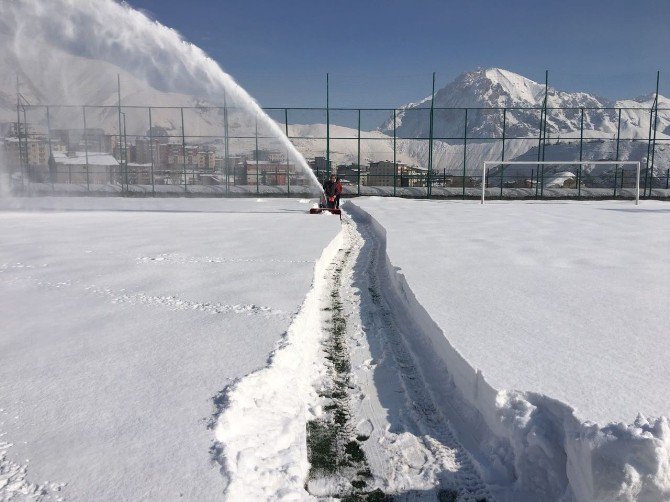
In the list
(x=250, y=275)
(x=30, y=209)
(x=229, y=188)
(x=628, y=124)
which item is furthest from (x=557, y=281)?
(x=628, y=124)

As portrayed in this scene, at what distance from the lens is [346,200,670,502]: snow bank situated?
1919mm

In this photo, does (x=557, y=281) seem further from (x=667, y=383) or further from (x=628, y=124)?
(x=628, y=124)

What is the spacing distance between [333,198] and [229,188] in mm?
13274

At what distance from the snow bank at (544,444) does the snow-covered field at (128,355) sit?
1223mm

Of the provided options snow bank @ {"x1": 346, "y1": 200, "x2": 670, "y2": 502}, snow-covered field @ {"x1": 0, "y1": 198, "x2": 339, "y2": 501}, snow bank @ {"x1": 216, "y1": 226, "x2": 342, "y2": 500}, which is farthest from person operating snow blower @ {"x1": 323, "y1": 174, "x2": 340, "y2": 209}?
snow bank @ {"x1": 346, "y1": 200, "x2": 670, "y2": 502}

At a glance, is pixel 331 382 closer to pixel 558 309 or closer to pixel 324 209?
pixel 558 309

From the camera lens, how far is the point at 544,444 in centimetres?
232

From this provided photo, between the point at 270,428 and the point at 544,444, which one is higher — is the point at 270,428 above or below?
below

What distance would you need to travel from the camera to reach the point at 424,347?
13.7ft

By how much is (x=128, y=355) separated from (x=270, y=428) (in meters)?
1.23

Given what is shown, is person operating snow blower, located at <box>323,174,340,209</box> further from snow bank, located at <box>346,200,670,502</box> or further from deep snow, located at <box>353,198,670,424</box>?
snow bank, located at <box>346,200,670,502</box>

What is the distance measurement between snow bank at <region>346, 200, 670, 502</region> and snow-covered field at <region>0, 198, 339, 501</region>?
1.22 m

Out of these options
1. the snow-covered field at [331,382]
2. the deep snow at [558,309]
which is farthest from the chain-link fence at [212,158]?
the snow-covered field at [331,382]

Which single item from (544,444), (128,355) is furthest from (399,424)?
(128,355)
